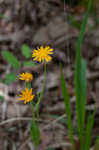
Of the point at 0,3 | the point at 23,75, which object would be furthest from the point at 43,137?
the point at 0,3

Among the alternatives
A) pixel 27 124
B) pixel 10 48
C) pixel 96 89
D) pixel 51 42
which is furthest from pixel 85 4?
pixel 27 124

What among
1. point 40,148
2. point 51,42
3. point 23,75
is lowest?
point 40,148

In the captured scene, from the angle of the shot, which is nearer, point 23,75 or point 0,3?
point 23,75

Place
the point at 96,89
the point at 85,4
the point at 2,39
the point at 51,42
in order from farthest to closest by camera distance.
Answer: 1. the point at 85,4
2. the point at 2,39
3. the point at 51,42
4. the point at 96,89

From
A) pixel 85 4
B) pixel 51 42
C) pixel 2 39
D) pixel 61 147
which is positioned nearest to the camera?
pixel 61 147

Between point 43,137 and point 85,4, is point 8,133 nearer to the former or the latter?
point 43,137

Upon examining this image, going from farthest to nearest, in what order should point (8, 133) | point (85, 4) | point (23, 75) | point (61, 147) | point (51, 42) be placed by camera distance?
1. point (85, 4)
2. point (51, 42)
3. point (8, 133)
4. point (61, 147)
5. point (23, 75)

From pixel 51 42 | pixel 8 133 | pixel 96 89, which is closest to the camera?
pixel 8 133

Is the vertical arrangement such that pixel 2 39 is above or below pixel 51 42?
above

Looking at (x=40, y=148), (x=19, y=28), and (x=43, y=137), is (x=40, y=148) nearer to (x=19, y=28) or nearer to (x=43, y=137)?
(x=43, y=137)
